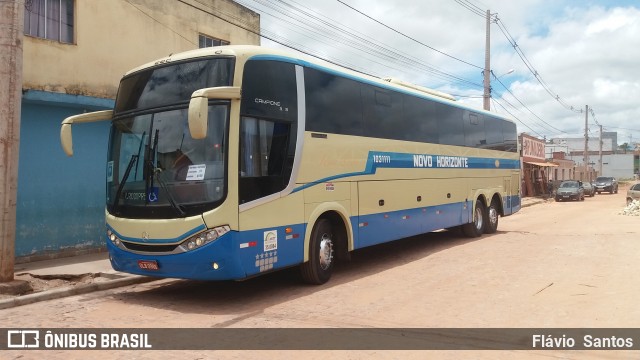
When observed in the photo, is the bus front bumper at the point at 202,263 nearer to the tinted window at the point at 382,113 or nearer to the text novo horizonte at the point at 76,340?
the text novo horizonte at the point at 76,340

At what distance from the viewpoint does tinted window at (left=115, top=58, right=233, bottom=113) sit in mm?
6836

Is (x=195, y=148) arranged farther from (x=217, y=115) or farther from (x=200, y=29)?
(x=200, y=29)

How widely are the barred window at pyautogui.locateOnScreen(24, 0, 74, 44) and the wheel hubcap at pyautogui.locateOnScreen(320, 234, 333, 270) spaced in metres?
6.96

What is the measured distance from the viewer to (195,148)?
22.0 feet

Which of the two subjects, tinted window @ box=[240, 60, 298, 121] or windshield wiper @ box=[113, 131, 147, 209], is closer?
tinted window @ box=[240, 60, 298, 121]

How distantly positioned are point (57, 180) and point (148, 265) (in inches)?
190

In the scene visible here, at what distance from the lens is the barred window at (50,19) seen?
1006 centimetres

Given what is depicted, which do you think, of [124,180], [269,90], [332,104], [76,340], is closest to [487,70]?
[332,104]

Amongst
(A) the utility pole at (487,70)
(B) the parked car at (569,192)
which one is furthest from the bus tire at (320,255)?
(B) the parked car at (569,192)

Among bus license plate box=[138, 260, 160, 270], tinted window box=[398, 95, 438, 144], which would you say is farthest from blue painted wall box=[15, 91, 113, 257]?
tinted window box=[398, 95, 438, 144]

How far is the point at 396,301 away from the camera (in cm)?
710

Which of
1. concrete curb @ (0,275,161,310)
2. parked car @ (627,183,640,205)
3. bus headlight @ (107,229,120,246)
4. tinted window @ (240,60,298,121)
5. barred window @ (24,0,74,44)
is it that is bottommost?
concrete curb @ (0,275,161,310)

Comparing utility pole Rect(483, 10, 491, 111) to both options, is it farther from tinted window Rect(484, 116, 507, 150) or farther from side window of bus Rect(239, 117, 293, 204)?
side window of bus Rect(239, 117, 293, 204)

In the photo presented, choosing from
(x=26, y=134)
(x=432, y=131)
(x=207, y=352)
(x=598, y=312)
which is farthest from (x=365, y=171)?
(x=26, y=134)
